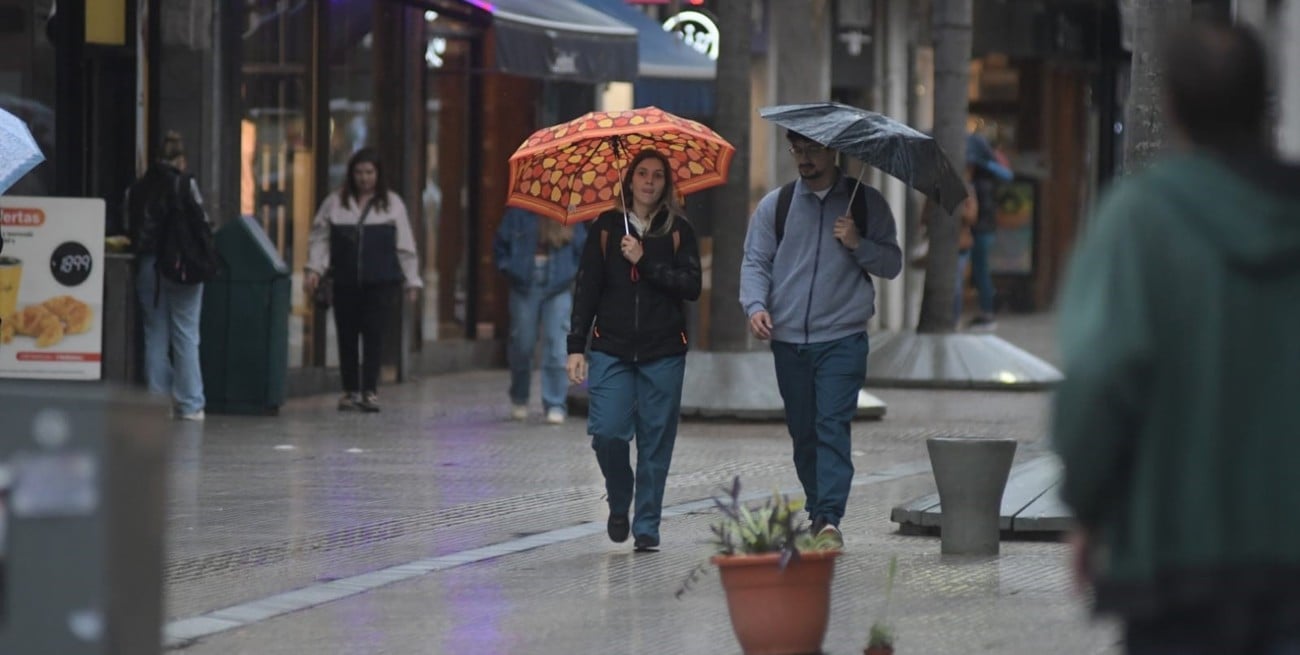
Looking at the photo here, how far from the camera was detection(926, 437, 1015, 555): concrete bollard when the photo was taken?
9195mm

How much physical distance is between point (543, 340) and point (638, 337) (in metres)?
6.26

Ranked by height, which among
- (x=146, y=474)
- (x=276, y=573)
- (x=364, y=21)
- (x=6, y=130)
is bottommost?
(x=276, y=573)

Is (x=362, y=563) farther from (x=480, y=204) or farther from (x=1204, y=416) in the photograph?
(x=480, y=204)

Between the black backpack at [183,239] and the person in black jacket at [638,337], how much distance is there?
5.91 meters

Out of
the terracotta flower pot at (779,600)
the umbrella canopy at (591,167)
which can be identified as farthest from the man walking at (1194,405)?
the umbrella canopy at (591,167)

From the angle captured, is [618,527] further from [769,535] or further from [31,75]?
[31,75]

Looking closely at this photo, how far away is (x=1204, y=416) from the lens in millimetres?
3479

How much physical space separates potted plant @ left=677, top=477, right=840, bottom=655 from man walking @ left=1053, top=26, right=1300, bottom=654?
2869mm

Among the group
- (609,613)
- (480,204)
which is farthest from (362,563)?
(480,204)

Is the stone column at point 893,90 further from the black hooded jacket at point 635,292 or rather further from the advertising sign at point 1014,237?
the black hooded jacket at point 635,292

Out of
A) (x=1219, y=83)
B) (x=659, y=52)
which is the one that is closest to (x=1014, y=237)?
(x=659, y=52)

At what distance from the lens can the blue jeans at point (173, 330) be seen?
1521 centimetres

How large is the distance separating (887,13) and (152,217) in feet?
47.8

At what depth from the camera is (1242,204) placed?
353cm
